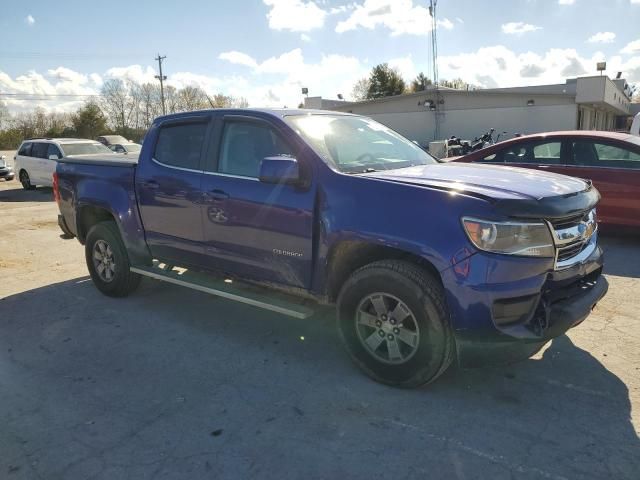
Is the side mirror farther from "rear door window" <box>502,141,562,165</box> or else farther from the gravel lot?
"rear door window" <box>502,141,562,165</box>

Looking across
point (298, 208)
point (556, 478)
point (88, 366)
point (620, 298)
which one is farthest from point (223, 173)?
point (620, 298)

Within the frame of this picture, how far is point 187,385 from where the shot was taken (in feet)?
12.1

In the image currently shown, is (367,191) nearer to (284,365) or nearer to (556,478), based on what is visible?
(284,365)

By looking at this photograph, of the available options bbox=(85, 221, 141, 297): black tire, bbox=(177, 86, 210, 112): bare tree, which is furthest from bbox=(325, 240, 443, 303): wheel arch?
bbox=(177, 86, 210, 112): bare tree

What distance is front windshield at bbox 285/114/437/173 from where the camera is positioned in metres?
3.89

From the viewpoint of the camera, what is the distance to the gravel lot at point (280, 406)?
2.77 metres

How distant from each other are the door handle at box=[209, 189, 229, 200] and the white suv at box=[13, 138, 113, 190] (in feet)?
43.7

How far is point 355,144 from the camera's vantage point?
4.21 m

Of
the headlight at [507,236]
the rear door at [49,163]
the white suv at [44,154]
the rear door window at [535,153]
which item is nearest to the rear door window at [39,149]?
the white suv at [44,154]

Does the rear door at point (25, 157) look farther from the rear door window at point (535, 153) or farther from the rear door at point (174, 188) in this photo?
the rear door window at point (535, 153)

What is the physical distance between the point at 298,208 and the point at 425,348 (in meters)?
1.31

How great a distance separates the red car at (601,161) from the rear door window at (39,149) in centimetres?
1511

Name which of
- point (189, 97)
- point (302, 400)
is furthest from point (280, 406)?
point (189, 97)

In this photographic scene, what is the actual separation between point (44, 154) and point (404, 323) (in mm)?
16994
